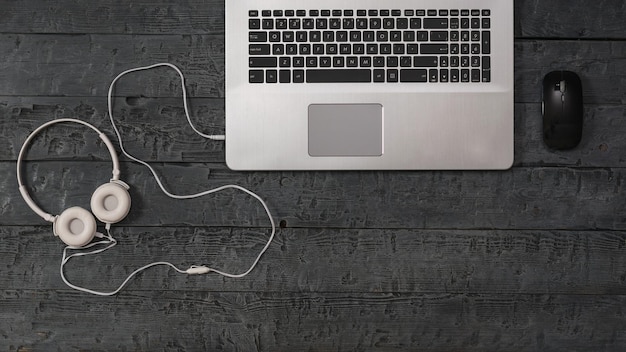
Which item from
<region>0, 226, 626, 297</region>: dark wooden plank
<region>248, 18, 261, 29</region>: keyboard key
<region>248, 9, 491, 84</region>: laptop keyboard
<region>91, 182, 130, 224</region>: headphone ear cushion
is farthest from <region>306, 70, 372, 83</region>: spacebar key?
<region>91, 182, 130, 224</region>: headphone ear cushion

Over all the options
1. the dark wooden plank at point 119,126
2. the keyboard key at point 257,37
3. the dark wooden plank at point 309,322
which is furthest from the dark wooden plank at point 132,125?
the dark wooden plank at point 309,322

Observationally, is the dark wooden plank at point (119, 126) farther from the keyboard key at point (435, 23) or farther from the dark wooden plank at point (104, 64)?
the keyboard key at point (435, 23)

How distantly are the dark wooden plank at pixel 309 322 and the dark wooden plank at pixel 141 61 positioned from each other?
31 cm

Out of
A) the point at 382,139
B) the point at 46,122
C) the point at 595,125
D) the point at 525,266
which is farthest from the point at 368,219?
the point at 46,122

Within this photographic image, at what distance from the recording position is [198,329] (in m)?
0.91

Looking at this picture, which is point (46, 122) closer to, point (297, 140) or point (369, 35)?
point (297, 140)

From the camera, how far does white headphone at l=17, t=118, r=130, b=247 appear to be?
89cm

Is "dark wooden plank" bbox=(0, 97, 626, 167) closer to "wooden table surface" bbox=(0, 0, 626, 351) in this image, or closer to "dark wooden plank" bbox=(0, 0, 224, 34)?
"wooden table surface" bbox=(0, 0, 626, 351)

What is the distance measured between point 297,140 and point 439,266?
29cm

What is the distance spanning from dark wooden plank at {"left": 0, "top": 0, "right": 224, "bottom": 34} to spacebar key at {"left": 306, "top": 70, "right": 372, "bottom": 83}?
165mm

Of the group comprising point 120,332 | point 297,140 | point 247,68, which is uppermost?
point 247,68

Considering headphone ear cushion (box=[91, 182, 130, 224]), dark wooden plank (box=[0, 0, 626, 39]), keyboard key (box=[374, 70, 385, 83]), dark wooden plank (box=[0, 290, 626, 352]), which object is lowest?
dark wooden plank (box=[0, 290, 626, 352])

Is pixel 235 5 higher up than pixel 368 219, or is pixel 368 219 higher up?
pixel 235 5

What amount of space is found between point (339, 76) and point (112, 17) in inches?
14.3
